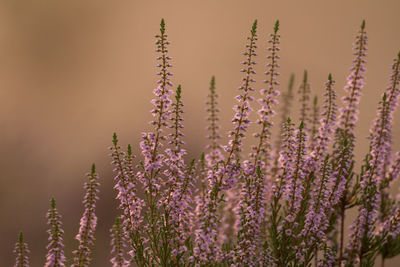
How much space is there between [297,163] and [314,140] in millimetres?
1470

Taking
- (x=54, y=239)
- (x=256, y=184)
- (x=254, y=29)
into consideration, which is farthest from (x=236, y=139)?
(x=54, y=239)

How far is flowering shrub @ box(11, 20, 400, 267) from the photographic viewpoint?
18.4 ft

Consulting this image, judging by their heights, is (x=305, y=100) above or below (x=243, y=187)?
above

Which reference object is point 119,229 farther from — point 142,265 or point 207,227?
point 207,227

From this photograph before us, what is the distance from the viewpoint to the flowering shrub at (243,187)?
18.4 ft

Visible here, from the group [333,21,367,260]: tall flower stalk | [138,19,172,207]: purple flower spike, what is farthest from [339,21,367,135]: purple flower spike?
[138,19,172,207]: purple flower spike

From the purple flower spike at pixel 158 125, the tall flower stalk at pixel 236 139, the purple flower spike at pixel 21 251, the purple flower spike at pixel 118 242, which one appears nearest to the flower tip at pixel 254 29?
the tall flower stalk at pixel 236 139

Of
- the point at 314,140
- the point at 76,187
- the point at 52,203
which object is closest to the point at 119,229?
the point at 52,203

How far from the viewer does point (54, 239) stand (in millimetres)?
5066

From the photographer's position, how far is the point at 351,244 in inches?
295

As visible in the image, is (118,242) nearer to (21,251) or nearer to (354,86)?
(21,251)

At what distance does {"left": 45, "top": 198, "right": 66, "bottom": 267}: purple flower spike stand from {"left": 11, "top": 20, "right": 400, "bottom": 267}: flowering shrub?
1 cm

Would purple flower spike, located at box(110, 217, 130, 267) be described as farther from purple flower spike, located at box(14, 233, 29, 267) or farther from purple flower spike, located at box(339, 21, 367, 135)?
purple flower spike, located at box(339, 21, 367, 135)

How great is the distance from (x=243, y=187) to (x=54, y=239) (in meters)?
2.59
